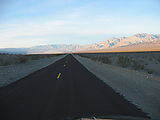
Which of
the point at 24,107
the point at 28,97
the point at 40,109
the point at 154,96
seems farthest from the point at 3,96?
the point at 154,96

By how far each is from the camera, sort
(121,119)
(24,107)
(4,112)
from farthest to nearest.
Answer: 1. (24,107)
2. (4,112)
3. (121,119)

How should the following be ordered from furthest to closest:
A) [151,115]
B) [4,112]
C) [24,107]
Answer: [24,107], [4,112], [151,115]

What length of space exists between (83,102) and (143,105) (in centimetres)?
202

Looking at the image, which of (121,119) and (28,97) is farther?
(28,97)

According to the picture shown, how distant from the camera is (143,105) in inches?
264

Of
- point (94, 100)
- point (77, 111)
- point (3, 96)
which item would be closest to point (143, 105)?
point (94, 100)

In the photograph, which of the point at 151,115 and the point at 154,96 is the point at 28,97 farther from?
the point at 154,96

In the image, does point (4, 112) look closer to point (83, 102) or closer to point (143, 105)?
point (83, 102)

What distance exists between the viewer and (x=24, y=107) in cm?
635

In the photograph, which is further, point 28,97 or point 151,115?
point 28,97

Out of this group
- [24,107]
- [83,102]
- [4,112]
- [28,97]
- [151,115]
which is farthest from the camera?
[28,97]

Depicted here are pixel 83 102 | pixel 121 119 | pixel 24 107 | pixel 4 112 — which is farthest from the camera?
pixel 83 102

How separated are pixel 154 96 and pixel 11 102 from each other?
18.4 ft

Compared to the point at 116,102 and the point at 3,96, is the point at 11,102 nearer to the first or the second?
the point at 3,96
